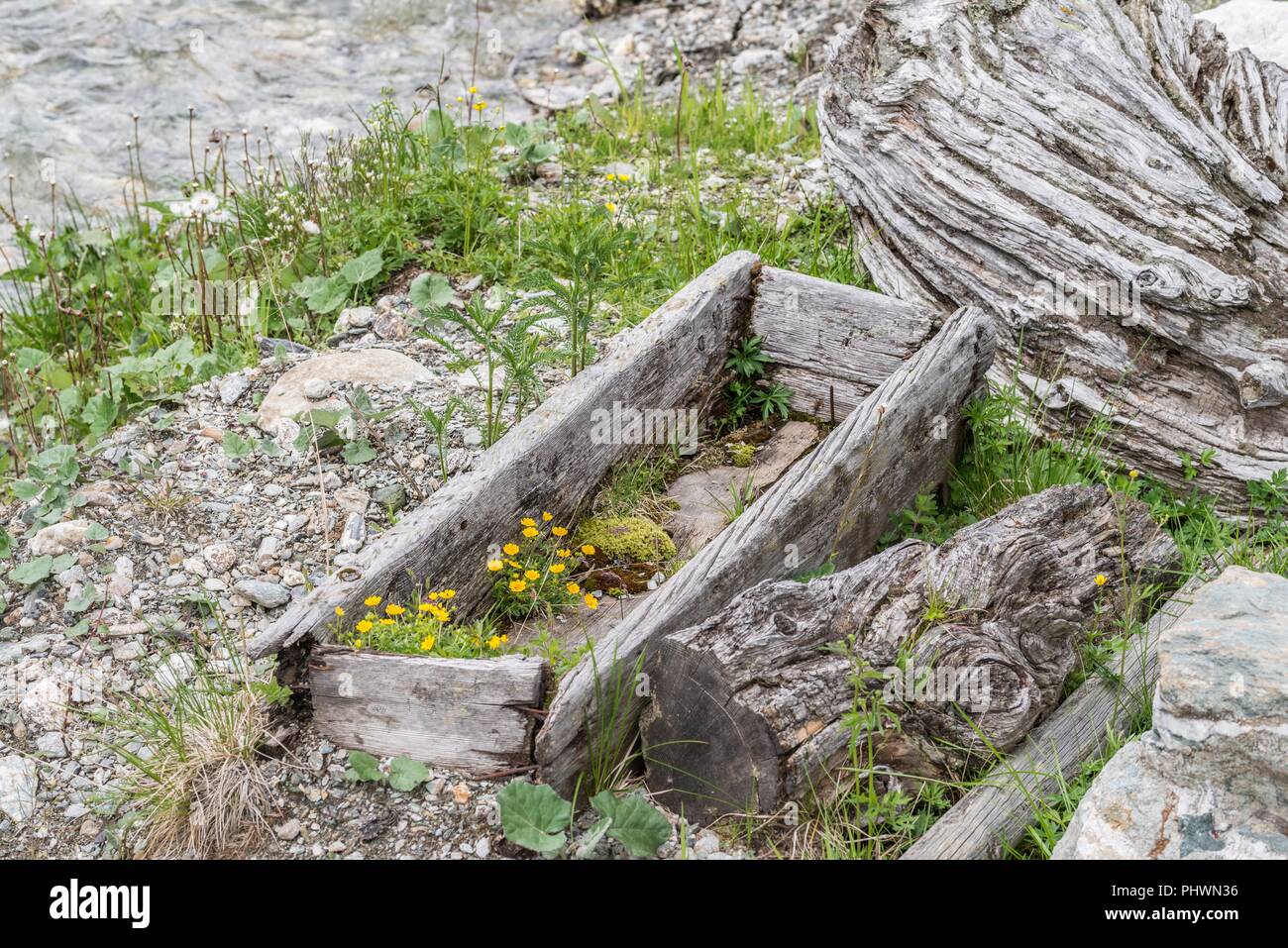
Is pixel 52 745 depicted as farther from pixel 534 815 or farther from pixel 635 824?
pixel 635 824

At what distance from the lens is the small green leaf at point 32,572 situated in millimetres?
3740

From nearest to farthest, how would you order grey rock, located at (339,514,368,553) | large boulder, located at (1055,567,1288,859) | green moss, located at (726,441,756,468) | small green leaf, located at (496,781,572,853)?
1. large boulder, located at (1055,567,1288,859)
2. small green leaf, located at (496,781,572,853)
3. grey rock, located at (339,514,368,553)
4. green moss, located at (726,441,756,468)

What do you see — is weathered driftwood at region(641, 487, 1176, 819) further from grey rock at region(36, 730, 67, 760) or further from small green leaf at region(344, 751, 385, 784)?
grey rock at region(36, 730, 67, 760)

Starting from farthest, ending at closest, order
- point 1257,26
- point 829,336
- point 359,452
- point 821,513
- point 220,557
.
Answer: point 1257,26 → point 829,336 → point 359,452 → point 220,557 → point 821,513

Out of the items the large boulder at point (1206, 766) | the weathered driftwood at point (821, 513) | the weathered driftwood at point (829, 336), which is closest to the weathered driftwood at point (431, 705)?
the weathered driftwood at point (821, 513)

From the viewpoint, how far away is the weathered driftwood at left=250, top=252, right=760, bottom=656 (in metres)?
3.29

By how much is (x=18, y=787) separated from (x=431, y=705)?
123 cm

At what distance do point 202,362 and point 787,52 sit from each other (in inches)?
186

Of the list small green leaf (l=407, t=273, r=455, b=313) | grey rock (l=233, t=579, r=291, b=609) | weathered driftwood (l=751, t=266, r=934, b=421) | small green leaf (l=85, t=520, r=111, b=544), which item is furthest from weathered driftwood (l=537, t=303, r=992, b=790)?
small green leaf (l=407, t=273, r=455, b=313)

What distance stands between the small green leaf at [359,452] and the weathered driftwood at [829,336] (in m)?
1.57

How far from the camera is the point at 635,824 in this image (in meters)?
2.80

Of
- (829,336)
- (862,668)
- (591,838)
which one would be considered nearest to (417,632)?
(591,838)

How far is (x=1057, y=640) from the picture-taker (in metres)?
3.38

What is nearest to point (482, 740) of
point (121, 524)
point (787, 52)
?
point (121, 524)
